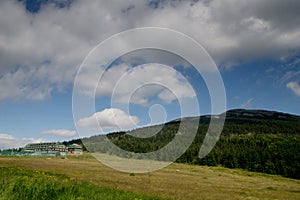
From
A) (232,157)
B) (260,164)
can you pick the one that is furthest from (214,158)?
(260,164)

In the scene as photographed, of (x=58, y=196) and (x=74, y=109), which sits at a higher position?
(x=74, y=109)

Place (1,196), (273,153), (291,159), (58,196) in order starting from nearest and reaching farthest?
(1,196) < (58,196) < (291,159) < (273,153)

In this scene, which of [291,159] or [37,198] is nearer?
[37,198]

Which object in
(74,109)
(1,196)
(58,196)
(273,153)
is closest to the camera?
(1,196)

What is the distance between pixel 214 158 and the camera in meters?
171

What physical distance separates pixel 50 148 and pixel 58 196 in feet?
621

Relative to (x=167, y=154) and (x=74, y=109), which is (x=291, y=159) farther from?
(x=74, y=109)

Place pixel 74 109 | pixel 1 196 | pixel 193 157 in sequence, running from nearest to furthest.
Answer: pixel 1 196 → pixel 74 109 → pixel 193 157

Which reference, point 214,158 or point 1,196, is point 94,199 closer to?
point 1,196

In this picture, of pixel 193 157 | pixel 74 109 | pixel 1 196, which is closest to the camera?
pixel 1 196

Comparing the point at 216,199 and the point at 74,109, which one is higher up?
the point at 74,109

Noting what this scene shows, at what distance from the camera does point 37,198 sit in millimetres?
9016

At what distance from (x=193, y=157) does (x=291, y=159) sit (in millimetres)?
52201

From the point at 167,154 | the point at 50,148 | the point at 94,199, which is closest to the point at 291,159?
the point at 167,154
